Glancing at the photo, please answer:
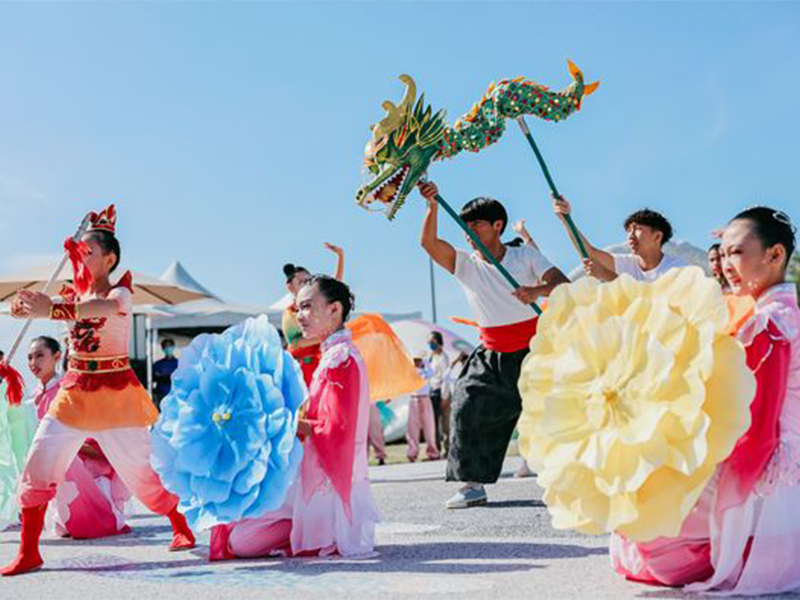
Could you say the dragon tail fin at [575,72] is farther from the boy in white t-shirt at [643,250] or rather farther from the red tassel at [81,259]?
the red tassel at [81,259]

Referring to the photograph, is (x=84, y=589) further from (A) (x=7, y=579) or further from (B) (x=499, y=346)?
(B) (x=499, y=346)

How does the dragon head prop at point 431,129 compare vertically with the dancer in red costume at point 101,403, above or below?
above

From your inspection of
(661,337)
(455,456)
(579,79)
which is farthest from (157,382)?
(661,337)

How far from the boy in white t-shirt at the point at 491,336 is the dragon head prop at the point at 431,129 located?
0.80 meters

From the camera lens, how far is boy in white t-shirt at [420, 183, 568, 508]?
20.6 ft

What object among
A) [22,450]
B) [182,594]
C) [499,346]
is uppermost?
[499,346]

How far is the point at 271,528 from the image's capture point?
4.53m

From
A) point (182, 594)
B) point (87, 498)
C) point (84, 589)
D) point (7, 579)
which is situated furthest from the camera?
point (87, 498)

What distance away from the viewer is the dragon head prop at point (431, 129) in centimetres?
526

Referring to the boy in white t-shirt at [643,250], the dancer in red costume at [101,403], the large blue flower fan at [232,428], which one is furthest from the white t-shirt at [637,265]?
the dancer in red costume at [101,403]

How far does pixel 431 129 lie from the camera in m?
5.36

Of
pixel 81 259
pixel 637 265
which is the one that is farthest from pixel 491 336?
pixel 81 259

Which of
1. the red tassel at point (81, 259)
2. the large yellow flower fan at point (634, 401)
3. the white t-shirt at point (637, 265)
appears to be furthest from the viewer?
the white t-shirt at point (637, 265)

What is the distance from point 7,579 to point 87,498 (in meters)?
1.83
